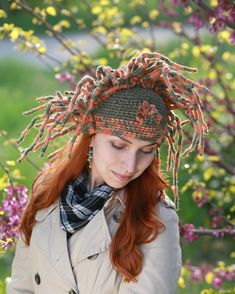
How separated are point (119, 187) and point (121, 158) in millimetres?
138

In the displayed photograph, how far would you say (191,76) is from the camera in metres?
7.07

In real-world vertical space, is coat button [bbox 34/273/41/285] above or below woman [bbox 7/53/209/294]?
below

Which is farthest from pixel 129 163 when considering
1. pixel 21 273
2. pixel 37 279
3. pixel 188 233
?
pixel 188 233

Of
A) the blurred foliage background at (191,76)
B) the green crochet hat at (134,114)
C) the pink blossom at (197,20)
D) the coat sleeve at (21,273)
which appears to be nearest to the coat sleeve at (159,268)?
the green crochet hat at (134,114)

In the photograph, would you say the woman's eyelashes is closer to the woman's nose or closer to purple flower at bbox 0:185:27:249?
the woman's nose

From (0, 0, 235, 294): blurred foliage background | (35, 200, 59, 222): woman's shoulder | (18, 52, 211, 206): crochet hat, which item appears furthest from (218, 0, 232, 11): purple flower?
(35, 200, 59, 222): woman's shoulder

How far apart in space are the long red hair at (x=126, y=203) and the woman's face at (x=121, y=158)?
0.09 meters

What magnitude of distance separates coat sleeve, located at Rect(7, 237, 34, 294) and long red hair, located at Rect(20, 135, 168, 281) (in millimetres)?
67

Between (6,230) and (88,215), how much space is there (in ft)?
1.90

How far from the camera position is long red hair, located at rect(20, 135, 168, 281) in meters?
2.80

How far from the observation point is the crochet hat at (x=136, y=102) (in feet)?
9.02

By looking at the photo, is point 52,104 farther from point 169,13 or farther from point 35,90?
point 35,90

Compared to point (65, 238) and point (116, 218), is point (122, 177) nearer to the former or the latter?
point (116, 218)

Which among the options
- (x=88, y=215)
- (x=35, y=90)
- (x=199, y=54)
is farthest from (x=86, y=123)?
(x=35, y=90)
